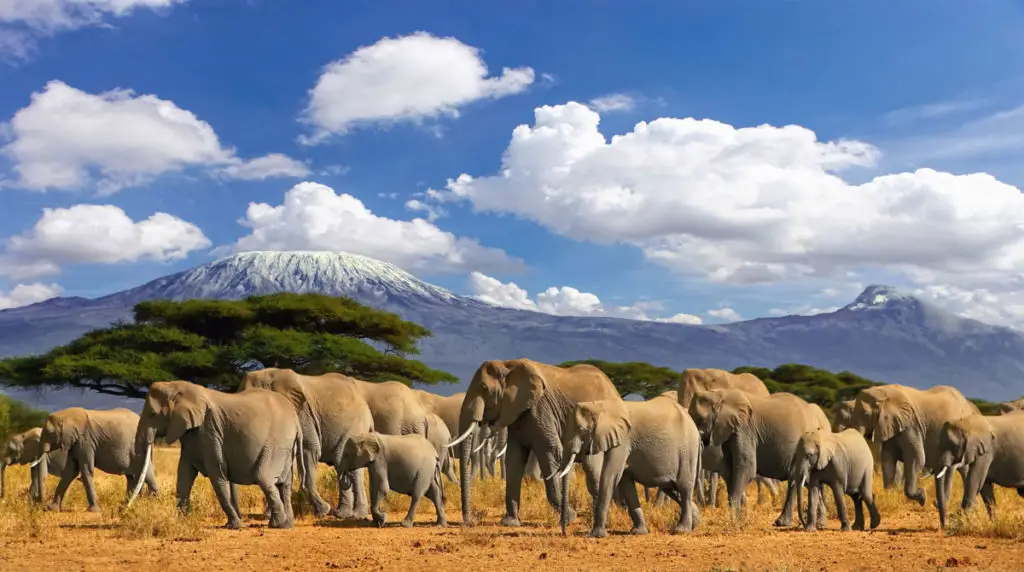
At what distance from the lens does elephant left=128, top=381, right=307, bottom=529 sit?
14.1 metres

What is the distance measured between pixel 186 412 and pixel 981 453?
1092 centimetres

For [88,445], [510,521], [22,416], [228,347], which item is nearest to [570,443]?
[510,521]

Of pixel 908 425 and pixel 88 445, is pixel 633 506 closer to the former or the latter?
pixel 908 425

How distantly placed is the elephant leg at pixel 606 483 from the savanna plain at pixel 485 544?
22 centimetres

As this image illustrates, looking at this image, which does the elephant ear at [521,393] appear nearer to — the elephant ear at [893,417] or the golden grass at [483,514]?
the golden grass at [483,514]

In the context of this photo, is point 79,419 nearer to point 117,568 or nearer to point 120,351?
point 117,568

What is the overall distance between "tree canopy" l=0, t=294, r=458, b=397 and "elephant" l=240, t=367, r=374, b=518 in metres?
26.8

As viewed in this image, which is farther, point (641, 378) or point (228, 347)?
point (641, 378)

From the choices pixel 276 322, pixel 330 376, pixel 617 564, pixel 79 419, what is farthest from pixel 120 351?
pixel 617 564

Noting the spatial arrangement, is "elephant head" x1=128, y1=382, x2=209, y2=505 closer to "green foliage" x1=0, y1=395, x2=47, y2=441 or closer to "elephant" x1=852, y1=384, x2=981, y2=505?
"elephant" x1=852, y1=384, x2=981, y2=505

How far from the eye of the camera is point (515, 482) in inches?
603

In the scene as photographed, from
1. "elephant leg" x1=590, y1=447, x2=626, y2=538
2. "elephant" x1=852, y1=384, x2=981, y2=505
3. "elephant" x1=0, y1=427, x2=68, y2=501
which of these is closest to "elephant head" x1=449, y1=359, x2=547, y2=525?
"elephant leg" x1=590, y1=447, x2=626, y2=538

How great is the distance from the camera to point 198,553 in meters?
12.0

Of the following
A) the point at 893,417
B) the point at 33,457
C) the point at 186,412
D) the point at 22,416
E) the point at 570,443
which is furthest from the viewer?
the point at 22,416
